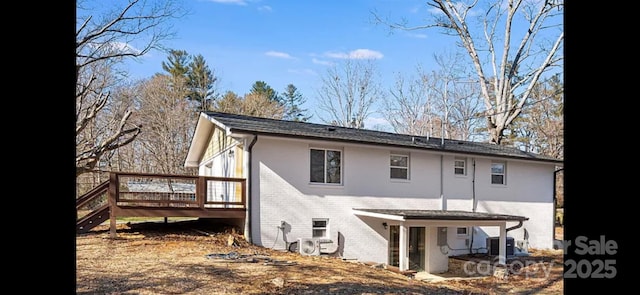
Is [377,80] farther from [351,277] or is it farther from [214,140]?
[351,277]

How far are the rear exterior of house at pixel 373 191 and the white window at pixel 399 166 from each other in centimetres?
3

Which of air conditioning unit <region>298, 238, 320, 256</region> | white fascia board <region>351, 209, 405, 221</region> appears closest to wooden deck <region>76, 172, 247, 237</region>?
air conditioning unit <region>298, 238, 320, 256</region>

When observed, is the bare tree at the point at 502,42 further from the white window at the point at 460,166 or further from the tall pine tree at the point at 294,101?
the tall pine tree at the point at 294,101

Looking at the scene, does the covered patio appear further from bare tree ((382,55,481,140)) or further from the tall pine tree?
the tall pine tree

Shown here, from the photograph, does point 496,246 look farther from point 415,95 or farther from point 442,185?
point 415,95

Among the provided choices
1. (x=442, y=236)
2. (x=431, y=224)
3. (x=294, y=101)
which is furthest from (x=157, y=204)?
(x=294, y=101)

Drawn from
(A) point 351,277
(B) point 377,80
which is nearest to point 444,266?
(A) point 351,277

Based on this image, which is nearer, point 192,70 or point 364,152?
point 364,152

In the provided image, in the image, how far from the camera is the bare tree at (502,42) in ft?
72.4

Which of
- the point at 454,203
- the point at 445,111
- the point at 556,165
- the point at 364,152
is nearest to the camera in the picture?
the point at 364,152

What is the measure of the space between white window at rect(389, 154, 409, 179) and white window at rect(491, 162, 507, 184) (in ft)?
13.0

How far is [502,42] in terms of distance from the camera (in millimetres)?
23781

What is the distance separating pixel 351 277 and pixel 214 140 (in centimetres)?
937

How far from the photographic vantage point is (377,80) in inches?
1125
